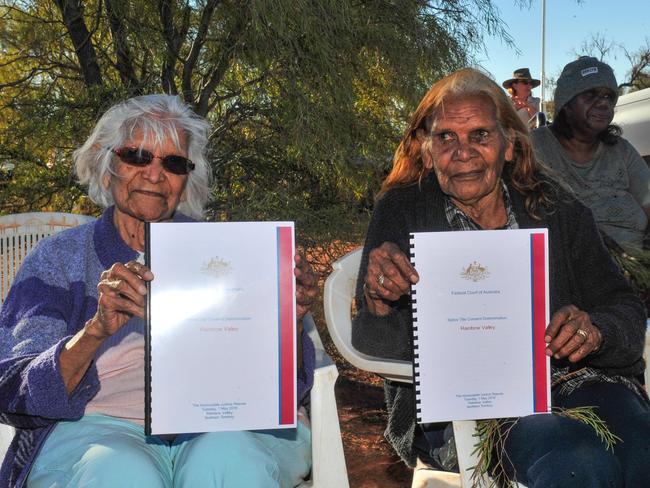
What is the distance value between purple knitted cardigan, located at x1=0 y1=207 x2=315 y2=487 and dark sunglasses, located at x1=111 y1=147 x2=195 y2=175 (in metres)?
0.22

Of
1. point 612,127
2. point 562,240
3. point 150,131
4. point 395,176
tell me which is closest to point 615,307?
point 562,240

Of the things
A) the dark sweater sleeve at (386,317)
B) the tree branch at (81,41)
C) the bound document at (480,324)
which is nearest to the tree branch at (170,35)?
→ the tree branch at (81,41)

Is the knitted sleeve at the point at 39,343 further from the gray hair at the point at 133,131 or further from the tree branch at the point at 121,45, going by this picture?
the tree branch at the point at 121,45

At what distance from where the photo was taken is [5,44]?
15.8 feet

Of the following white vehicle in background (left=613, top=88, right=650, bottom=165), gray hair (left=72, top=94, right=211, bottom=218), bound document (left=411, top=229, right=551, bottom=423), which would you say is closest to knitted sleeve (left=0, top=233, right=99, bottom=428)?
gray hair (left=72, top=94, right=211, bottom=218)

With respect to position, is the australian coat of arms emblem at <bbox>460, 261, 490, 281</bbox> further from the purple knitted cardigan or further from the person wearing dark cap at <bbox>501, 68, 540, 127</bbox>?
the person wearing dark cap at <bbox>501, 68, 540, 127</bbox>

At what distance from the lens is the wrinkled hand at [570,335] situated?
212 centimetres

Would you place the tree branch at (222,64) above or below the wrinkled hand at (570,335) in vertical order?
above

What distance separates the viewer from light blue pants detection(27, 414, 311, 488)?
194 cm

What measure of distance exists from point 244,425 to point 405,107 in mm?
3114

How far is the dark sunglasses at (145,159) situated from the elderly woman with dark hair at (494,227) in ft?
2.41

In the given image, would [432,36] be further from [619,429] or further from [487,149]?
[619,429]

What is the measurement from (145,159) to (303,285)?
2.49 feet

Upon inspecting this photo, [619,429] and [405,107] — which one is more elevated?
[405,107]
